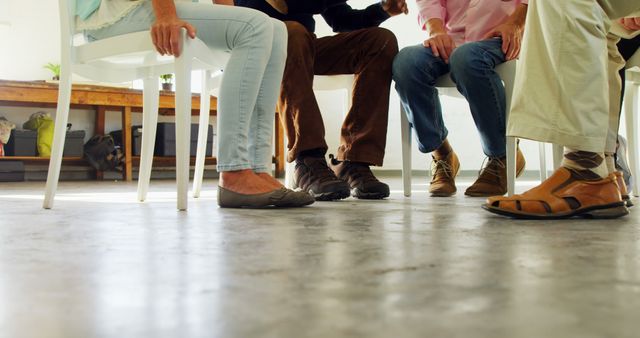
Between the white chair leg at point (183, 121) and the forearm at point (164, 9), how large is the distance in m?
0.09

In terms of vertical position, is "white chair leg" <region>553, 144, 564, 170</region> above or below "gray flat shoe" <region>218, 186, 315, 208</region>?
above

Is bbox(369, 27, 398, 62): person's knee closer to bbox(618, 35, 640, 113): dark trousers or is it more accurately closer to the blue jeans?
the blue jeans

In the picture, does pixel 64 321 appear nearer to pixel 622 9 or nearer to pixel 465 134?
pixel 622 9

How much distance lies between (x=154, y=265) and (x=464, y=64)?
133cm

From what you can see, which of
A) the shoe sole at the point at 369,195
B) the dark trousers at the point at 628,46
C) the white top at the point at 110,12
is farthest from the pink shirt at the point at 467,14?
the white top at the point at 110,12

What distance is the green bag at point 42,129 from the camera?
3.91 meters

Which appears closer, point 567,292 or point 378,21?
point 567,292

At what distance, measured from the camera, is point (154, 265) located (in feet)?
2.26

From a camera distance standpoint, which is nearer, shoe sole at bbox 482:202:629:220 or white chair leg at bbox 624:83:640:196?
shoe sole at bbox 482:202:629:220

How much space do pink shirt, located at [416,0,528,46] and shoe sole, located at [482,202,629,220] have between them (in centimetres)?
91

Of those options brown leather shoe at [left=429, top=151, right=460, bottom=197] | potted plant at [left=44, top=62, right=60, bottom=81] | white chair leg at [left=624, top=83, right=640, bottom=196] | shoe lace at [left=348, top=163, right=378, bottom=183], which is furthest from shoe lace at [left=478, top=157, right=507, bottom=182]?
potted plant at [left=44, top=62, right=60, bottom=81]

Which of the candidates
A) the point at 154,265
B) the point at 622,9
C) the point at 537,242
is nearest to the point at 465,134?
the point at 622,9

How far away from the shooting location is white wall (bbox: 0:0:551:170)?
13.7 feet

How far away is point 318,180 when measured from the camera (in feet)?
5.62
